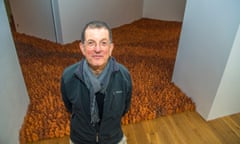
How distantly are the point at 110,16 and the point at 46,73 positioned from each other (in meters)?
1.66

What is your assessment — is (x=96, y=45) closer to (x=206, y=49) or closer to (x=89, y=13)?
(x=206, y=49)

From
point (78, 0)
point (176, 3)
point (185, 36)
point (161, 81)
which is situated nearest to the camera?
point (185, 36)

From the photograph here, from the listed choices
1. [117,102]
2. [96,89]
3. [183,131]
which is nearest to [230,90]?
[183,131]

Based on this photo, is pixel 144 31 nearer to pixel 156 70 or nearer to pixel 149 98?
pixel 156 70

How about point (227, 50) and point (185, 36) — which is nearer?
point (227, 50)

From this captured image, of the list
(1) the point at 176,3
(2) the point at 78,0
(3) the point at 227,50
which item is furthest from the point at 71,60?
(1) the point at 176,3

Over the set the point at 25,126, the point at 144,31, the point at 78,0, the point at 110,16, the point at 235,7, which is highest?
the point at 235,7

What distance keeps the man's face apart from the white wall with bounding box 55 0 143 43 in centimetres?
207

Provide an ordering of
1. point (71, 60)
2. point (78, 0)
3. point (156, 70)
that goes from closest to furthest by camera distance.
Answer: point (156, 70), point (71, 60), point (78, 0)

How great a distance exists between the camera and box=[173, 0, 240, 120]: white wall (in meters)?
1.34

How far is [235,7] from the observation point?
4.12 ft

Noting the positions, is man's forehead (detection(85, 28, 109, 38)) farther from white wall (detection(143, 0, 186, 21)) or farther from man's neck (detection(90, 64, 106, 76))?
white wall (detection(143, 0, 186, 21))

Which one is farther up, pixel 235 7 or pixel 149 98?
pixel 235 7

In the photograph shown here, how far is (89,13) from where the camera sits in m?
3.09
